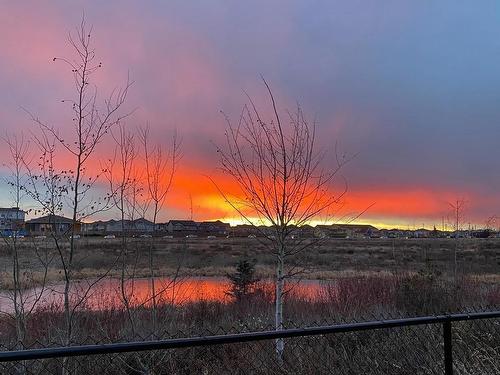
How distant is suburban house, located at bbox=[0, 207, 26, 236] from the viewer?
7.05m

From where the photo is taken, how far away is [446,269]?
1962cm

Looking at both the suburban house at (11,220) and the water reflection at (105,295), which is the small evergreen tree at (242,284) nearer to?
the water reflection at (105,295)

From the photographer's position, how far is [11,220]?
286 inches

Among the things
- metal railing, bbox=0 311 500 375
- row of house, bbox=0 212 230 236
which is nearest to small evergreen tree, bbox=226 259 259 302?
row of house, bbox=0 212 230 236

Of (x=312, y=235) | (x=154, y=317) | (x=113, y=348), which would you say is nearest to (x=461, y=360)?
(x=312, y=235)

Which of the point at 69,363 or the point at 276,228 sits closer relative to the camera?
the point at 69,363

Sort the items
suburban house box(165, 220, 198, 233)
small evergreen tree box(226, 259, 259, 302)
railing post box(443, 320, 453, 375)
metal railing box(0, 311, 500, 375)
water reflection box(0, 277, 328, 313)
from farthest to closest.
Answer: small evergreen tree box(226, 259, 259, 302) < suburban house box(165, 220, 198, 233) < water reflection box(0, 277, 328, 313) < railing post box(443, 320, 453, 375) < metal railing box(0, 311, 500, 375)

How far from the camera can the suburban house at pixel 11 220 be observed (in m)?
7.05

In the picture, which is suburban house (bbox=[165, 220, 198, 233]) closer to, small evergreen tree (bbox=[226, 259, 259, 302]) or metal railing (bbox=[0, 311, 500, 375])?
small evergreen tree (bbox=[226, 259, 259, 302])

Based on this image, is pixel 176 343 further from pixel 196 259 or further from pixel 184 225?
pixel 196 259

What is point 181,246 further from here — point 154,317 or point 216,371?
point 216,371

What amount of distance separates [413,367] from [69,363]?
13.2 ft

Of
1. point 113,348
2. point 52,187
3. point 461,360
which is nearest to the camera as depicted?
point 113,348

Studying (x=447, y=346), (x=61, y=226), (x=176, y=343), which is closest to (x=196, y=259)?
(x=61, y=226)
